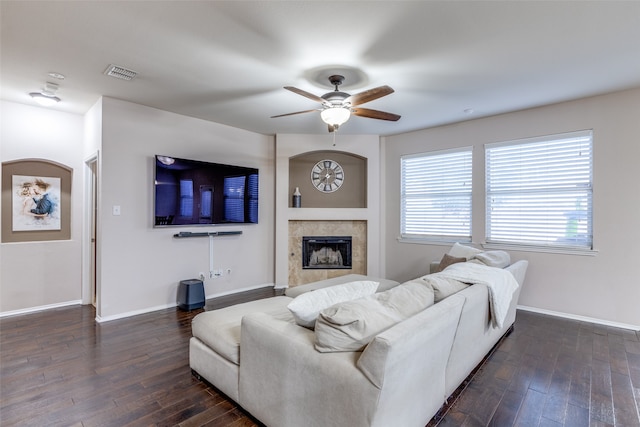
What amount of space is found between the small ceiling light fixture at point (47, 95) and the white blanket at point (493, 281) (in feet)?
14.3

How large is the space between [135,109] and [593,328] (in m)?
5.94

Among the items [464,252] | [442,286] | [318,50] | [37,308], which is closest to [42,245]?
[37,308]

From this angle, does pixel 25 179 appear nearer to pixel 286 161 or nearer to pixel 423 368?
pixel 286 161

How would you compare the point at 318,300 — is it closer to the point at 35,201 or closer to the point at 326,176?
the point at 326,176

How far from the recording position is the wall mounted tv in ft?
13.3

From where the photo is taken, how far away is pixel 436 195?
4973 millimetres

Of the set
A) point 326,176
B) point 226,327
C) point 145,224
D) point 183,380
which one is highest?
point 326,176

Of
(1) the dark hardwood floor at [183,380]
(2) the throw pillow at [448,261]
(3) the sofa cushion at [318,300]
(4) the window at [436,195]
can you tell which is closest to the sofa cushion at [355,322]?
(3) the sofa cushion at [318,300]

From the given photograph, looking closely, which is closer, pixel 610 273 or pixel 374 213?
pixel 610 273

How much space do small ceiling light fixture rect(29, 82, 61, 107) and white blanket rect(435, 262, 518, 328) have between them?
4.36 m

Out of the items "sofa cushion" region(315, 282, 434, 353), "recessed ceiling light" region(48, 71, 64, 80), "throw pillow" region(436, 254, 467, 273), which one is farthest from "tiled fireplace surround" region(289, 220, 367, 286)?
"sofa cushion" region(315, 282, 434, 353)

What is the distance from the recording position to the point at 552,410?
2041mm

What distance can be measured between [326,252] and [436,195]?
2092 millimetres

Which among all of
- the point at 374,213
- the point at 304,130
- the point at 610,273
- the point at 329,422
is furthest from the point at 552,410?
the point at 304,130
